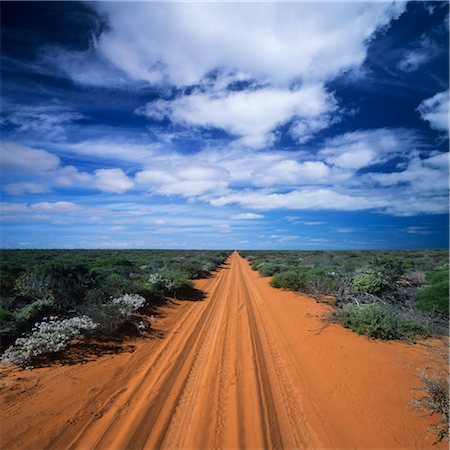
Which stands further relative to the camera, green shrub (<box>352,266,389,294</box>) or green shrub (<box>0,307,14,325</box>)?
green shrub (<box>352,266,389,294</box>)

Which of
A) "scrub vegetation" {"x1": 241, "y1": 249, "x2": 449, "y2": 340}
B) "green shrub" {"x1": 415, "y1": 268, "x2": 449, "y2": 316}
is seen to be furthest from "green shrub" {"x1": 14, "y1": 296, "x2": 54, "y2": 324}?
"green shrub" {"x1": 415, "y1": 268, "x2": 449, "y2": 316}

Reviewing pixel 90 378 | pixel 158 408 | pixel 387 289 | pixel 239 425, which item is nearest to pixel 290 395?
pixel 239 425

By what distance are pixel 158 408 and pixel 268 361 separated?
9.83 feet

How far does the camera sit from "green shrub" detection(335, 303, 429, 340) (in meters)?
8.25

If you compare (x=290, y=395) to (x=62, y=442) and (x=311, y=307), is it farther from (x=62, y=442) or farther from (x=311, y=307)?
(x=311, y=307)

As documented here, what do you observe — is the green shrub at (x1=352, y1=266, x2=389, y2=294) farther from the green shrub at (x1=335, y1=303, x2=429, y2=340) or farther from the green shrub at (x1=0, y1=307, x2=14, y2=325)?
the green shrub at (x1=0, y1=307, x2=14, y2=325)

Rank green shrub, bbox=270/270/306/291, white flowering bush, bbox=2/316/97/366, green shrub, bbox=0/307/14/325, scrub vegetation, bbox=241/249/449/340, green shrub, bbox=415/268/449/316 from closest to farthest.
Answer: white flowering bush, bbox=2/316/97/366 → green shrub, bbox=0/307/14/325 → scrub vegetation, bbox=241/249/449/340 → green shrub, bbox=415/268/449/316 → green shrub, bbox=270/270/306/291

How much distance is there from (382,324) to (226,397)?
18.6ft

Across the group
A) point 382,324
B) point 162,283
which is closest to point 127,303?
point 162,283

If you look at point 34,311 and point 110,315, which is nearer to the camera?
point 34,311

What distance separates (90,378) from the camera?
5895 millimetres

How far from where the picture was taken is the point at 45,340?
21.8 feet

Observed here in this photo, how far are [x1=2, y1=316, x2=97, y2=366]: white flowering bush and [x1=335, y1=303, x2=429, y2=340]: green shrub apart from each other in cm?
785

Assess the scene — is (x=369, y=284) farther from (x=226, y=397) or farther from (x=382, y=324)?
(x=226, y=397)
